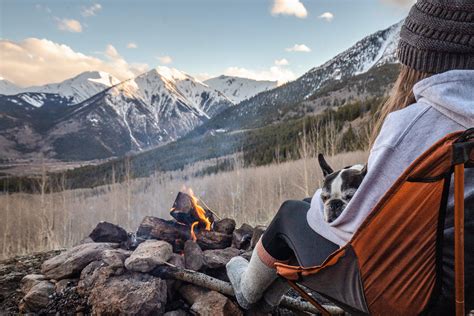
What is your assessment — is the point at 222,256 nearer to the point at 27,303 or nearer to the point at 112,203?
the point at 27,303

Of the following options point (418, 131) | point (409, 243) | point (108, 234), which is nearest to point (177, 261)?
point (108, 234)

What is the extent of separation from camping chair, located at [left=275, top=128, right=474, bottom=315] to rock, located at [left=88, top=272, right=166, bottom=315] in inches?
48.0

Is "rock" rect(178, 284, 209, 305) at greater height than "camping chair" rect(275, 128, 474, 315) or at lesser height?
lesser

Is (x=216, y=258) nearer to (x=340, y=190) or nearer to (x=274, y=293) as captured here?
(x=274, y=293)

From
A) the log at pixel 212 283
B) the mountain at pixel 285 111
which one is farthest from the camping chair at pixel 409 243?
the mountain at pixel 285 111

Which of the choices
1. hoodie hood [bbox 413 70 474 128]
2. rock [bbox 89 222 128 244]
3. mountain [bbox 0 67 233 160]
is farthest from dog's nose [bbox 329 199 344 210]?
mountain [bbox 0 67 233 160]

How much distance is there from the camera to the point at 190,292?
2131 millimetres

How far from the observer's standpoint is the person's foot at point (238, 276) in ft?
5.78

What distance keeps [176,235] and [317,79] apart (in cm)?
8311

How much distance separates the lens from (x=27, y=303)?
2051 mm

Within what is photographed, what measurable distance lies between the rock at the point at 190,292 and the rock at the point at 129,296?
0.54 ft

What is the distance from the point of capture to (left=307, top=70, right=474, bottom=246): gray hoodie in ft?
3.14

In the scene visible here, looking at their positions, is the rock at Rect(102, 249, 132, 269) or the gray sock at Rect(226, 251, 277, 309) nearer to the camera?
the gray sock at Rect(226, 251, 277, 309)

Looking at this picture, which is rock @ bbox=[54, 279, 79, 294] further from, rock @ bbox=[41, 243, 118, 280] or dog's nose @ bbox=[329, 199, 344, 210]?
dog's nose @ bbox=[329, 199, 344, 210]
